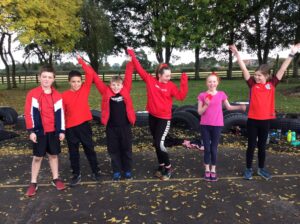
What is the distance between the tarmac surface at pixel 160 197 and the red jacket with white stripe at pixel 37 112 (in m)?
0.92

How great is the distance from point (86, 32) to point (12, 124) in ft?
70.5

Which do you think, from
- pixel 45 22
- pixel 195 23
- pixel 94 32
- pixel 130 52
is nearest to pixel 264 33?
pixel 195 23

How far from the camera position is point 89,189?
4.67m

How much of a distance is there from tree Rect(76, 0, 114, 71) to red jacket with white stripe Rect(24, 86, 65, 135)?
25007 mm

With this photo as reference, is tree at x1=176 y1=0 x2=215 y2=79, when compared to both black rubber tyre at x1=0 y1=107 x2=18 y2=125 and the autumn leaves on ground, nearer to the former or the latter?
black rubber tyre at x1=0 y1=107 x2=18 y2=125

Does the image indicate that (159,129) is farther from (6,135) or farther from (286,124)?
(6,135)

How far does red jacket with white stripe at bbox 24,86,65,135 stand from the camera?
14.3ft

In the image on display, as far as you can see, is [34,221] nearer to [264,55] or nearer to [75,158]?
[75,158]

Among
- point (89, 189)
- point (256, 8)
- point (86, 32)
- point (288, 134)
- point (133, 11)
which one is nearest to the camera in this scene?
point (89, 189)

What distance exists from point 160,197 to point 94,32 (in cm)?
2667

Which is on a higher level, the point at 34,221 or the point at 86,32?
the point at 86,32

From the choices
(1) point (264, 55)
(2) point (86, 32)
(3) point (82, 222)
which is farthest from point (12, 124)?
(1) point (264, 55)

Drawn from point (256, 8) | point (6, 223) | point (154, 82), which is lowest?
point (6, 223)

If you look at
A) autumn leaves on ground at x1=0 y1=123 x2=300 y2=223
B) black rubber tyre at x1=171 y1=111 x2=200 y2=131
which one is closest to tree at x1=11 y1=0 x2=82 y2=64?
black rubber tyre at x1=171 y1=111 x2=200 y2=131
